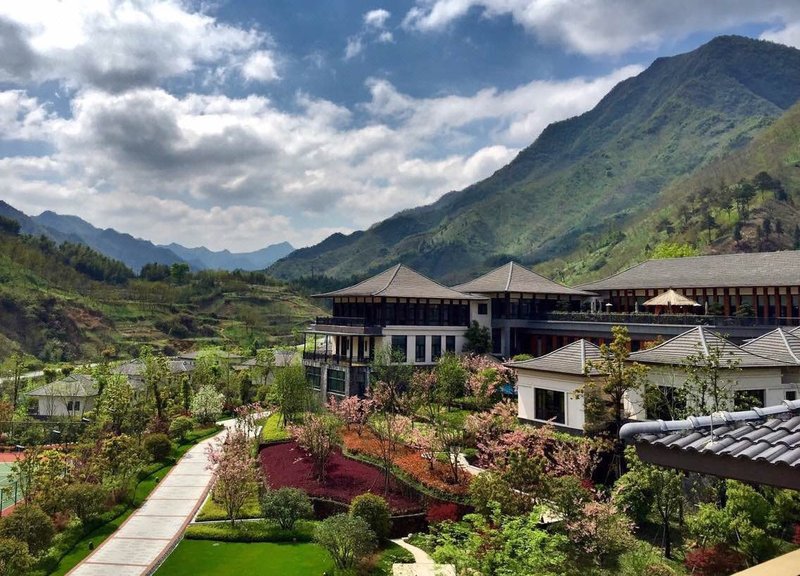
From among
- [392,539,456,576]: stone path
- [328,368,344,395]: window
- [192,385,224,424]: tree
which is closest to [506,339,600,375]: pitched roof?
[392,539,456,576]: stone path

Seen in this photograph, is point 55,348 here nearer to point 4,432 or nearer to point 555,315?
point 4,432

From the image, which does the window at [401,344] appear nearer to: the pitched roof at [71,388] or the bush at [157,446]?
the bush at [157,446]

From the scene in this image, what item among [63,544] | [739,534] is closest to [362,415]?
[63,544]

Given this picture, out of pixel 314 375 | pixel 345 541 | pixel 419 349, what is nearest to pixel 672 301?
pixel 419 349

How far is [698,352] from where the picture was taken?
19.3 metres

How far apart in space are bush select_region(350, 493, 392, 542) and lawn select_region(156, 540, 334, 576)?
4.78 feet

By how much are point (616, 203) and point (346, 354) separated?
151 metres

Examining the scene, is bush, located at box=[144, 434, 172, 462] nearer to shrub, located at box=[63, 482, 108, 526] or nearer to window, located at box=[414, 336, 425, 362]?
shrub, located at box=[63, 482, 108, 526]

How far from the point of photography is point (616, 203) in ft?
554

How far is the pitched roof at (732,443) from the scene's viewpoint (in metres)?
3.67

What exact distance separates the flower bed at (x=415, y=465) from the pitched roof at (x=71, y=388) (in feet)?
73.6

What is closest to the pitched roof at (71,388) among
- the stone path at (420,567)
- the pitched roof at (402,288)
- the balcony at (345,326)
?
the balcony at (345,326)

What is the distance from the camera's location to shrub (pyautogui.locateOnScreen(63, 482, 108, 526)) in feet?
62.6

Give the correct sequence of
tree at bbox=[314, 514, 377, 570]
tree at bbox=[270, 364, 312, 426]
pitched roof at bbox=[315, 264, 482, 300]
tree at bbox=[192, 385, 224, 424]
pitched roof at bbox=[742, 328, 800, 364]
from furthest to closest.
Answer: tree at bbox=[192, 385, 224, 424] → pitched roof at bbox=[315, 264, 482, 300] → tree at bbox=[270, 364, 312, 426] → pitched roof at bbox=[742, 328, 800, 364] → tree at bbox=[314, 514, 377, 570]
